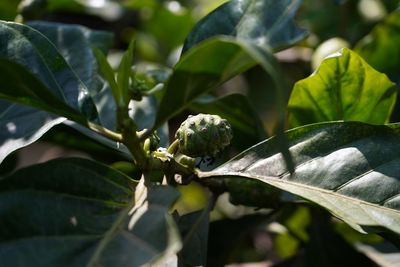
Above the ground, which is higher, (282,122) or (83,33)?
(282,122)

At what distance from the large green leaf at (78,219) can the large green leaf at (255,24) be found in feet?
0.85

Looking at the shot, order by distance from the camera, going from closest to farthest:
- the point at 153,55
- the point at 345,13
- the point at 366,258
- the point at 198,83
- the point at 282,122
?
the point at 282,122, the point at 198,83, the point at 366,258, the point at 345,13, the point at 153,55

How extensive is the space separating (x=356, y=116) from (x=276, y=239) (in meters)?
0.78

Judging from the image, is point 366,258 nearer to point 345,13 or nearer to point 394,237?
point 394,237

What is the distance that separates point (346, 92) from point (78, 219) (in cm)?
54

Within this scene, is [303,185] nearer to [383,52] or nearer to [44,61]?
[44,61]

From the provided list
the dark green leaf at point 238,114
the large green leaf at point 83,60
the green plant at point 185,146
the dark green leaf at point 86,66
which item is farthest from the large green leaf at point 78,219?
the dark green leaf at point 238,114

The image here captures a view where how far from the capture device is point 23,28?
3.75ft

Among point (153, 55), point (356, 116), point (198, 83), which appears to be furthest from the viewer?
point (153, 55)

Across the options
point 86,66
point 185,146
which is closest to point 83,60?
point 86,66

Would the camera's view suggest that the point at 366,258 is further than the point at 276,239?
No

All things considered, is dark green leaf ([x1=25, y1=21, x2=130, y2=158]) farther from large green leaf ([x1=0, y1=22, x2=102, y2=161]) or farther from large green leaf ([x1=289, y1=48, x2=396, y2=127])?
large green leaf ([x1=289, y1=48, x2=396, y2=127])

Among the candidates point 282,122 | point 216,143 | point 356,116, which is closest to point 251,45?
point 282,122

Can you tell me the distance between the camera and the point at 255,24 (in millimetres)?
1119
